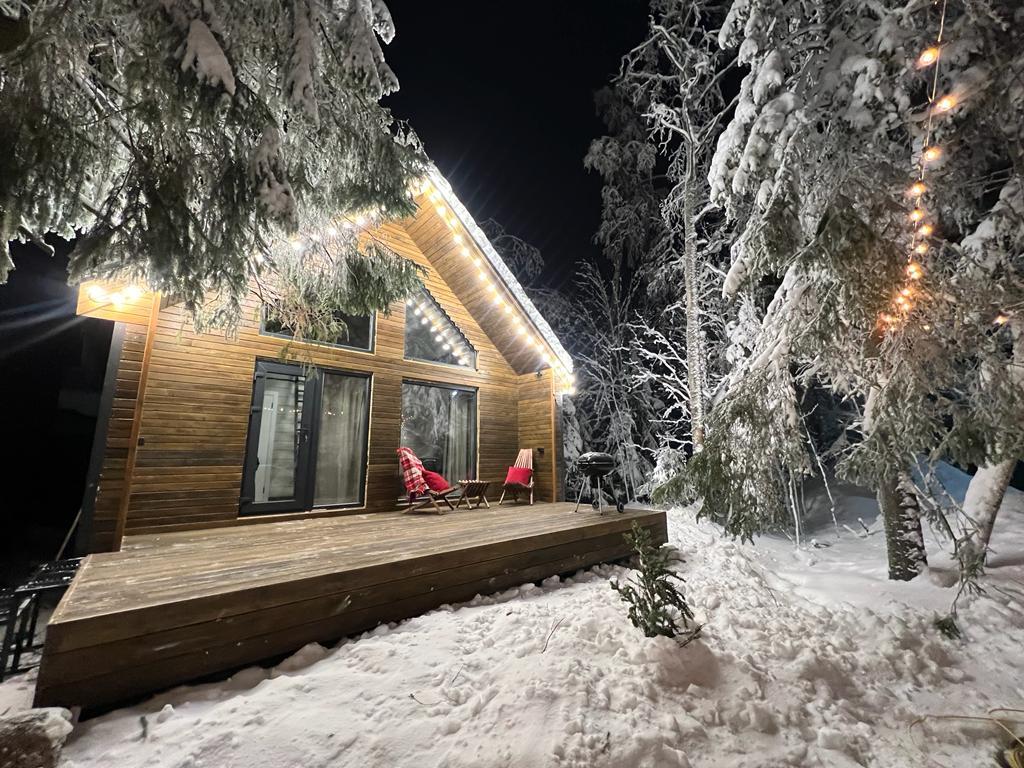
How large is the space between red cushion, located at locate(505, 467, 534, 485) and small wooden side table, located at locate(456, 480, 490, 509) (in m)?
0.61

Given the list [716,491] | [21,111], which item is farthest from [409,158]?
[716,491]

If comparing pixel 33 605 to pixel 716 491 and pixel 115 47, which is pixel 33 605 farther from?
pixel 716 491

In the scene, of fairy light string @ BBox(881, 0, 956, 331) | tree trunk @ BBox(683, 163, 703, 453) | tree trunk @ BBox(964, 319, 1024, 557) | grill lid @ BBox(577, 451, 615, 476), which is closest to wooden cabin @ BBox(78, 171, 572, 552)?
A: grill lid @ BBox(577, 451, 615, 476)

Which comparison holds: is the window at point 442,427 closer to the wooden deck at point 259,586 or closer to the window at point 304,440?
the window at point 304,440

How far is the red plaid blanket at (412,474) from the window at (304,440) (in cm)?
53

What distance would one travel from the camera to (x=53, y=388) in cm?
577

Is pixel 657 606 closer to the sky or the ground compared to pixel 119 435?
closer to the ground

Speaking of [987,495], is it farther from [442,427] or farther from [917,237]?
[442,427]

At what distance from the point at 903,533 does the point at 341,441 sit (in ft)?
21.2

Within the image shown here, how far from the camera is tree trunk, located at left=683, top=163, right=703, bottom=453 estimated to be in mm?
7836

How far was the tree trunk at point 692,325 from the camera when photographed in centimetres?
784

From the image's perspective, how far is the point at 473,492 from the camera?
6.10 meters

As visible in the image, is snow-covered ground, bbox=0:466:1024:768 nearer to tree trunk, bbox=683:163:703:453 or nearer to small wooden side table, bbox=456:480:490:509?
small wooden side table, bbox=456:480:490:509

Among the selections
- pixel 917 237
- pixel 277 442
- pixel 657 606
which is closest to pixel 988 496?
pixel 917 237
